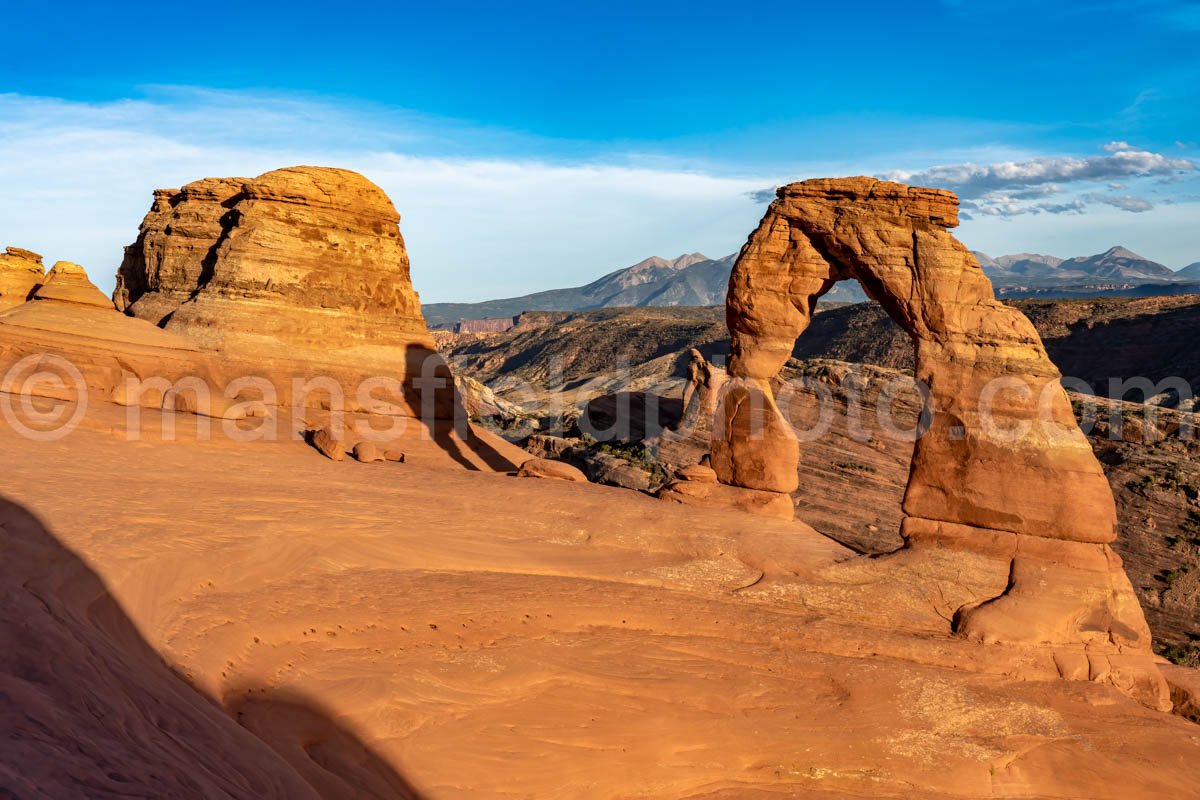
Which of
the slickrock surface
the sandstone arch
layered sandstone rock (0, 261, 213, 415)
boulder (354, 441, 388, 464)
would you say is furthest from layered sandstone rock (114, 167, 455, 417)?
the sandstone arch

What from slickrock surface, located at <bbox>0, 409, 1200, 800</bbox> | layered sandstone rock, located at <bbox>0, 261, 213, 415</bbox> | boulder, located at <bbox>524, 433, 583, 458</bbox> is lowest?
boulder, located at <bbox>524, 433, 583, 458</bbox>

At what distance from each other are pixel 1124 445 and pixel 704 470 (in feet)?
63.1

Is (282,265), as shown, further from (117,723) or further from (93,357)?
(117,723)

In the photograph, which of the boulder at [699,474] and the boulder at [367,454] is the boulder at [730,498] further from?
the boulder at [367,454]

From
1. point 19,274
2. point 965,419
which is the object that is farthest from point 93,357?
point 965,419

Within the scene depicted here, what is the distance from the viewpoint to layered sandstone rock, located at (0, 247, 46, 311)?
100ft

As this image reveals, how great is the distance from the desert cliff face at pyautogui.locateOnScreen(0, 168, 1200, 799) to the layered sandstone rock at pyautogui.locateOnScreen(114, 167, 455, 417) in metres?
4.47

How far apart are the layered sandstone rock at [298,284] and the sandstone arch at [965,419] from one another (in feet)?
42.6

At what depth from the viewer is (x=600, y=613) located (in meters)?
10.9

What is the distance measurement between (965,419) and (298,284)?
18129 millimetres

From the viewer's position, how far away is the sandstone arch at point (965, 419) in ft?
38.8

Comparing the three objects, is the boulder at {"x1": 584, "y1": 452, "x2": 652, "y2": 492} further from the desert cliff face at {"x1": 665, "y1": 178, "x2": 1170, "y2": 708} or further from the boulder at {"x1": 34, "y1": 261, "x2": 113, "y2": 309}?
the boulder at {"x1": 34, "y1": 261, "x2": 113, "y2": 309}

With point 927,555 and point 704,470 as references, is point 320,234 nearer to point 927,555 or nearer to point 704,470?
point 704,470

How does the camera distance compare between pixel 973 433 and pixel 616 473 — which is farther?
pixel 616 473
